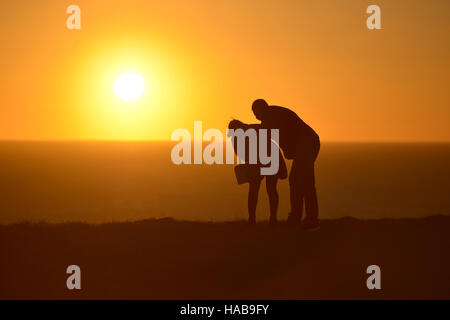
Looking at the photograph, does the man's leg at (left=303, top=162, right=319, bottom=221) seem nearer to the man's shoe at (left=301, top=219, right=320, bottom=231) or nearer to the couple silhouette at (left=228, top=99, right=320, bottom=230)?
the couple silhouette at (left=228, top=99, right=320, bottom=230)

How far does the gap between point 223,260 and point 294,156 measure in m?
2.83

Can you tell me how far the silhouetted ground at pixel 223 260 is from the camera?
28.8 ft

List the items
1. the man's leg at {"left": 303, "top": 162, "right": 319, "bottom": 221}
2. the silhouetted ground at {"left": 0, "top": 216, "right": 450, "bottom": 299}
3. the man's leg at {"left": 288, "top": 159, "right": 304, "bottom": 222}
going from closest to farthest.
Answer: the silhouetted ground at {"left": 0, "top": 216, "right": 450, "bottom": 299}
the man's leg at {"left": 303, "top": 162, "right": 319, "bottom": 221}
the man's leg at {"left": 288, "top": 159, "right": 304, "bottom": 222}

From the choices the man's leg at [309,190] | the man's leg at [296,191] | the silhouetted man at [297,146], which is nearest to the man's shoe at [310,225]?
the silhouetted man at [297,146]

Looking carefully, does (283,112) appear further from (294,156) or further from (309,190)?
(309,190)

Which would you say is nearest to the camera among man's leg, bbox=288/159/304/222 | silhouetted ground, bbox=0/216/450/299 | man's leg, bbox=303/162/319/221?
silhouetted ground, bbox=0/216/450/299

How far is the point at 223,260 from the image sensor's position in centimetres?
991

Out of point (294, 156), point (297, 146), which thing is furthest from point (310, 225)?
point (297, 146)

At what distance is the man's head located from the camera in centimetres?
1141

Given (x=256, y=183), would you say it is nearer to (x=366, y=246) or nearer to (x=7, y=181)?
(x=366, y=246)

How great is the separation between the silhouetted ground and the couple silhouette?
498 mm

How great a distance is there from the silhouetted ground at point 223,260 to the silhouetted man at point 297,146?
0.62 m

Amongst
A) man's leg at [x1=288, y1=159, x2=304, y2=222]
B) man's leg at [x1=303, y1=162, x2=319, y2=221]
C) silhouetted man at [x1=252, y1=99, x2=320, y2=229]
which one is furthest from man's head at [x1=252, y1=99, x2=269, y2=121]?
man's leg at [x1=303, y1=162, x2=319, y2=221]

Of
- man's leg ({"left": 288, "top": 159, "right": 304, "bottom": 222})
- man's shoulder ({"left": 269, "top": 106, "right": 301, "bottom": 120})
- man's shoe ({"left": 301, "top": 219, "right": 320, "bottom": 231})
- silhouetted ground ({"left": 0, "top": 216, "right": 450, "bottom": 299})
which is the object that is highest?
man's shoulder ({"left": 269, "top": 106, "right": 301, "bottom": 120})
